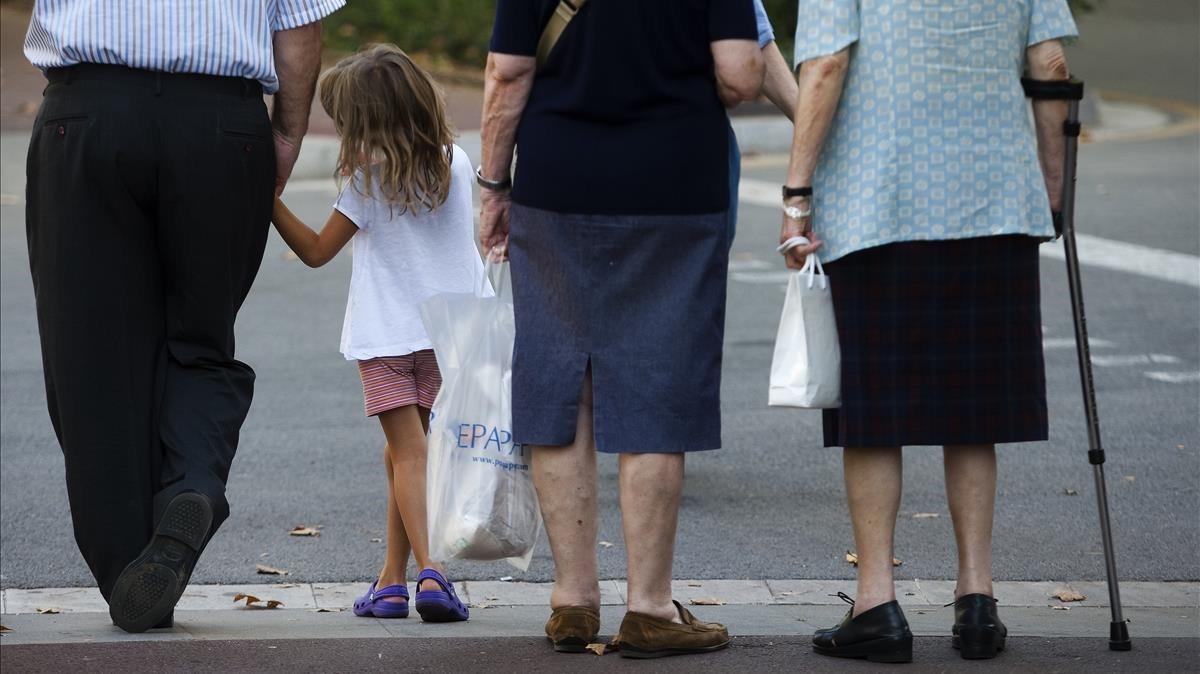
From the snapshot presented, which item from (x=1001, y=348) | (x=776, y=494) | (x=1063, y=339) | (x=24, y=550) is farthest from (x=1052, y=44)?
(x=1063, y=339)

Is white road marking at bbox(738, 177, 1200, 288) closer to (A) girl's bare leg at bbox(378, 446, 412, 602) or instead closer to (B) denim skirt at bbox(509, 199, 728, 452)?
(A) girl's bare leg at bbox(378, 446, 412, 602)

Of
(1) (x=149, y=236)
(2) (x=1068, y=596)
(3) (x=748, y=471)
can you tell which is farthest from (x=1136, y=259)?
(1) (x=149, y=236)

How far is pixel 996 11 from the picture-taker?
401 centimetres

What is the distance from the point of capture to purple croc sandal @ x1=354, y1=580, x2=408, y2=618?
471cm

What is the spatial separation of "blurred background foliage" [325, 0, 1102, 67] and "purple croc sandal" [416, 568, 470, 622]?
55.9 ft

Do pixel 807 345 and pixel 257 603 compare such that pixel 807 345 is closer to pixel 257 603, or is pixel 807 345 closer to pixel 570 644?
pixel 570 644

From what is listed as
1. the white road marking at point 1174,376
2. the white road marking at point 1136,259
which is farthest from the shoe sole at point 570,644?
the white road marking at point 1136,259

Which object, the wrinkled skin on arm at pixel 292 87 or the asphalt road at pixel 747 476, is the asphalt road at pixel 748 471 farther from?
the wrinkled skin on arm at pixel 292 87

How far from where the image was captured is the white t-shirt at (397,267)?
185 inches

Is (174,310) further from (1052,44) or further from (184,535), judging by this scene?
(1052,44)

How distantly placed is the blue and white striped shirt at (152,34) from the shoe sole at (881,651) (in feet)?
6.21

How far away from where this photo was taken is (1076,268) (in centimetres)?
421

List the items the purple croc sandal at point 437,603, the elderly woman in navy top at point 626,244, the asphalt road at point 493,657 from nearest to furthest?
the asphalt road at point 493,657 → the elderly woman in navy top at point 626,244 → the purple croc sandal at point 437,603

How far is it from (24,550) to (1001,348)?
3.24 meters
